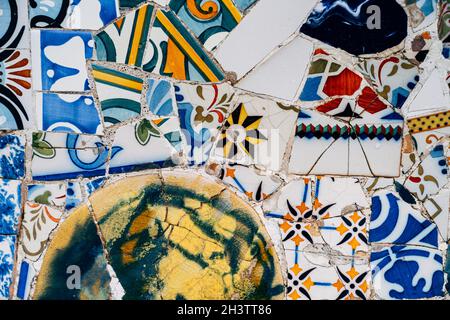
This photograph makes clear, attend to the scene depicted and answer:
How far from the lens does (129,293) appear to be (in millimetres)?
2182

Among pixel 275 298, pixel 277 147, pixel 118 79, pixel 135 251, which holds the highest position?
pixel 118 79

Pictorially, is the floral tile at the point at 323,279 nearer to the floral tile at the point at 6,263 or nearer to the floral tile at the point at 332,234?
the floral tile at the point at 332,234

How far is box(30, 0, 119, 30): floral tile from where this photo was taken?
209 centimetres

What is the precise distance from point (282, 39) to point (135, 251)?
0.90 meters

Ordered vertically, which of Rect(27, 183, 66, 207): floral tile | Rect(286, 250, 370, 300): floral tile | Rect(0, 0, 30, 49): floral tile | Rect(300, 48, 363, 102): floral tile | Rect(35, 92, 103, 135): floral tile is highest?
Rect(0, 0, 30, 49): floral tile

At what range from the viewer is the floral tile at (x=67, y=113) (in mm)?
2127

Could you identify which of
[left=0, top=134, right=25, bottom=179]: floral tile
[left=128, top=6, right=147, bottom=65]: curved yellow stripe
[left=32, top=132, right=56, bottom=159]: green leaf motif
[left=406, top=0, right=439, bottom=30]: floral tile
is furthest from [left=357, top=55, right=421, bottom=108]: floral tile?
[left=0, top=134, right=25, bottom=179]: floral tile

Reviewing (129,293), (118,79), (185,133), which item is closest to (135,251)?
(129,293)

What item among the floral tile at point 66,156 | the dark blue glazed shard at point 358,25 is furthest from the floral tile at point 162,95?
the dark blue glazed shard at point 358,25

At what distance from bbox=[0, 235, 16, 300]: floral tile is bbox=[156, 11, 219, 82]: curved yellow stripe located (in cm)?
90

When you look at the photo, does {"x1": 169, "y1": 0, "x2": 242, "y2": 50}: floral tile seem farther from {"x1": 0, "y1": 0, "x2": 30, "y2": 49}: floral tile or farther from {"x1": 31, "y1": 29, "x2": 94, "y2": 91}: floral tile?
{"x1": 0, "y1": 0, "x2": 30, "y2": 49}: floral tile

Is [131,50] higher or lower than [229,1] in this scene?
lower

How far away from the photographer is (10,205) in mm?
2174

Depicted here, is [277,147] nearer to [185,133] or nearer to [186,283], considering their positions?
[185,133]
